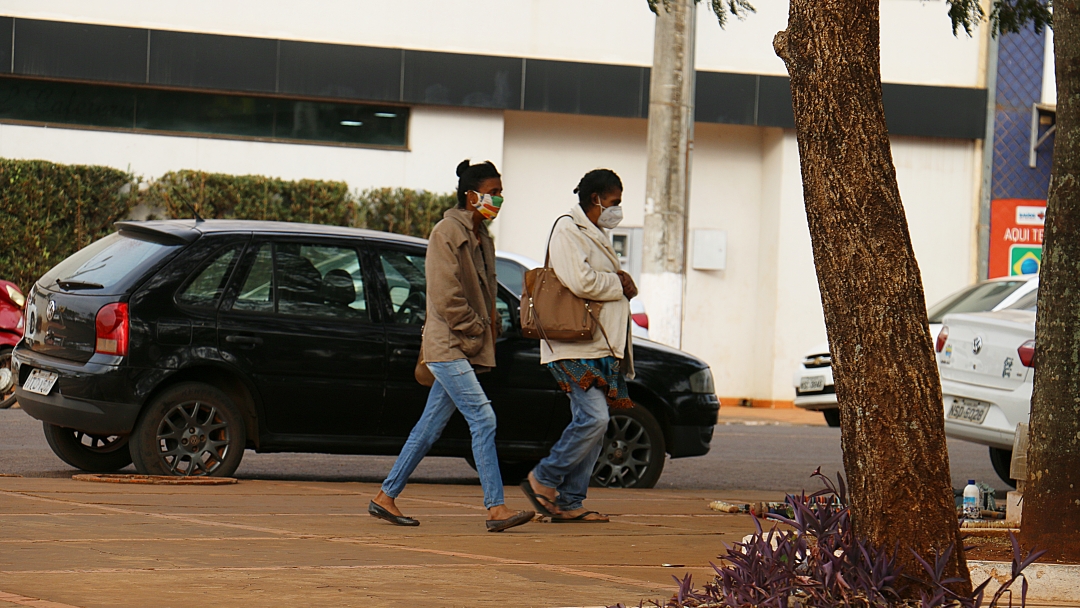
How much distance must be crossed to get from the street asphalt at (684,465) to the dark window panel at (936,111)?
752 centimetres

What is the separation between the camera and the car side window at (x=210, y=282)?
9039mm

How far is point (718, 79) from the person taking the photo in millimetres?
21906

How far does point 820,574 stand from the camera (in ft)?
14.6

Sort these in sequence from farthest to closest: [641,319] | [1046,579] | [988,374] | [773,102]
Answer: [773,102] < [641,319] < [988,374] < [1046,579]

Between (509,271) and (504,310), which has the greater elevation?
(509,271)

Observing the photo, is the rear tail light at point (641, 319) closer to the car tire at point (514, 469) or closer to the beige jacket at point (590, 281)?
the car tire at point (514, 469)

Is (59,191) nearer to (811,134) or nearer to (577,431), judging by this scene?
(577,431)

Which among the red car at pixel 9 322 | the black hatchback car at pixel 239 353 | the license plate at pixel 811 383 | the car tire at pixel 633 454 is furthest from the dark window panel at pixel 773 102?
the black hatchback car at pixel 239 353

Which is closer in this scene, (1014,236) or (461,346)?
(461,346)

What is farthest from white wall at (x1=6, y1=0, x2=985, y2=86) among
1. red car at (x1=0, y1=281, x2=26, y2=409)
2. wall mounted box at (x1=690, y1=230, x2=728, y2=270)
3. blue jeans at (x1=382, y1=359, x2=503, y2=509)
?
blue jeans at (x1=382, y1=359, x2=503, y2=509)

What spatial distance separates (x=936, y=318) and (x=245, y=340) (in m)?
9.01

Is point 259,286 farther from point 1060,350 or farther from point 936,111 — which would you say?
point 936,111

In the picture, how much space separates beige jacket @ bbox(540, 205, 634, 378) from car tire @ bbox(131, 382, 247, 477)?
226cm

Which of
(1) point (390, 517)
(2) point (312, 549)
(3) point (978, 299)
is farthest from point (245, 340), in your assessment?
(3) point (978, 299)
